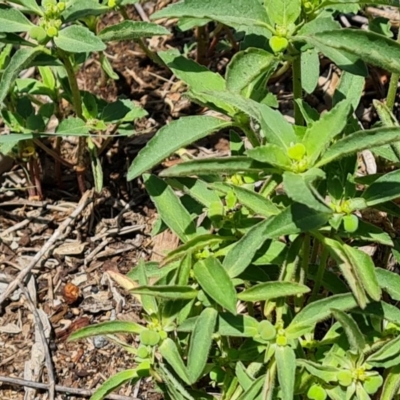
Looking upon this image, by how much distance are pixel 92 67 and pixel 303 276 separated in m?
1.73

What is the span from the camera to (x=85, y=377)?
2578 millimetres

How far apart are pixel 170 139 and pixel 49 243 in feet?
3.47

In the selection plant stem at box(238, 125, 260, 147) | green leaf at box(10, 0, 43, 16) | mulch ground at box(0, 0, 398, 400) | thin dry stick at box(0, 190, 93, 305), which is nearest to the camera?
plant stem at box(238, 125, 260, 147)

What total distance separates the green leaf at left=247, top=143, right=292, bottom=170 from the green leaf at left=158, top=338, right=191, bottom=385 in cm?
57

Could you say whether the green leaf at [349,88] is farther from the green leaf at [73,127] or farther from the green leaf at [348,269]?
the green leaf at [73,127]

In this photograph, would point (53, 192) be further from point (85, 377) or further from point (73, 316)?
point (85, 377)

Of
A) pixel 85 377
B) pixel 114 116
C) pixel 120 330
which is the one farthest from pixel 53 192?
pixel 120 330

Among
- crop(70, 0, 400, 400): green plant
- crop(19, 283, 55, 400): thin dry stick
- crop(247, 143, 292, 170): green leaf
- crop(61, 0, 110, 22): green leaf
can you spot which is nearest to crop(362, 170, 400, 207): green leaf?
crop(70, 0, 400, 400): green plant

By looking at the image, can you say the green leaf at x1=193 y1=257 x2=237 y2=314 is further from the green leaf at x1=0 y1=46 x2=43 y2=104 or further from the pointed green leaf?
the green leaf at x1=0 y1=46 x2=43 y2=104

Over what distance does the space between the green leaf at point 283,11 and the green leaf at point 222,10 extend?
0.11ft

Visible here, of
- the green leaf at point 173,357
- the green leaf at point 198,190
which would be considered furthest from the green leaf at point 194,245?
the green leaf at point 173,357

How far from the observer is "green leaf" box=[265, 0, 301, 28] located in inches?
76.4

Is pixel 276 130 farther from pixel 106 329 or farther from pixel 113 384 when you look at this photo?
pixel 113 384

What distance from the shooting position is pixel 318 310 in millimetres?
1877
